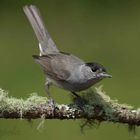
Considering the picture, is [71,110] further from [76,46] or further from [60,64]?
[76,46]

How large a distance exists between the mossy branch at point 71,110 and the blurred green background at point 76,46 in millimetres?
1665

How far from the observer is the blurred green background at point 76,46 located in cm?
585

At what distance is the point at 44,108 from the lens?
3584 millimetres

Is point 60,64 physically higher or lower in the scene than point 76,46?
lower

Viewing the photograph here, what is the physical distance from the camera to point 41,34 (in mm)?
4777

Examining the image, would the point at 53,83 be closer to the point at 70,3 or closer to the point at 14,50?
the point at 14,50

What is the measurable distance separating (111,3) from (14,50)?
1.36 m

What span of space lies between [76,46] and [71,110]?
3.90 meters

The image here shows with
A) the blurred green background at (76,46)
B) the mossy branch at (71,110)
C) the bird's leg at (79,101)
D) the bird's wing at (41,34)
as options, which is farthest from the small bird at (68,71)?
the blurred green background at (76,46)

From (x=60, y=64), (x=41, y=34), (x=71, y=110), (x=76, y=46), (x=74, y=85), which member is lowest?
(x=71, y=110)

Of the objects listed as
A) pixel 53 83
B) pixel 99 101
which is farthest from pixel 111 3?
pixel 99 101

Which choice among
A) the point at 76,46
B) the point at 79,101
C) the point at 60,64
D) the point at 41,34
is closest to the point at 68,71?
the point at 60,64

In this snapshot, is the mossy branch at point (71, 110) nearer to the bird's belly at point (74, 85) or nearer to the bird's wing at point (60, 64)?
the bird's belly at point (74, 85)

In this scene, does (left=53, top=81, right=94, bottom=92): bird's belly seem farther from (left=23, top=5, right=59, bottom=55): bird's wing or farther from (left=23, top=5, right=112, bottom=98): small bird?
(left=23, top=5, right=59, bottom=55): bird's wing
